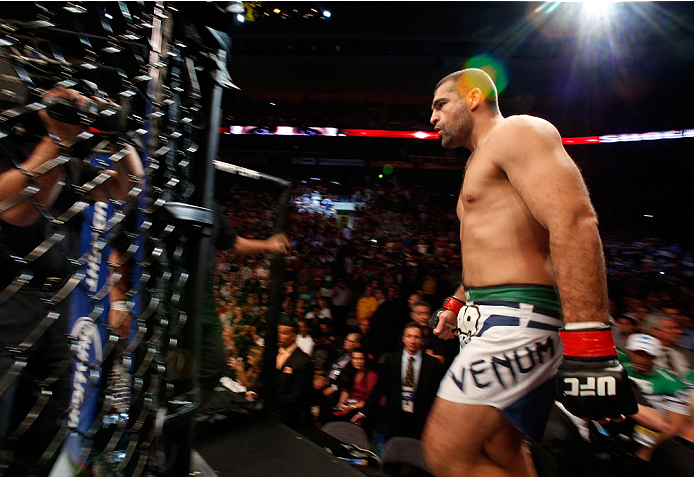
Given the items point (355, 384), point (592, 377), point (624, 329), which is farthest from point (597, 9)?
point (592, 377)

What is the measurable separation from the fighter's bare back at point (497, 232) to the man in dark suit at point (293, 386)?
2.57 meters

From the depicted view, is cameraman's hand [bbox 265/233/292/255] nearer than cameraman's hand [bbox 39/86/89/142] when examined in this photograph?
No

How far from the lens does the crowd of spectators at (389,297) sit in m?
2.89

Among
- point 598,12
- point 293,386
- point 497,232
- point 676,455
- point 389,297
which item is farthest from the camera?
point 598,12

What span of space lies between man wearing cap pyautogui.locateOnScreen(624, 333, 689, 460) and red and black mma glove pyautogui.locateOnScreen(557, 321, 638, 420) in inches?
75.5

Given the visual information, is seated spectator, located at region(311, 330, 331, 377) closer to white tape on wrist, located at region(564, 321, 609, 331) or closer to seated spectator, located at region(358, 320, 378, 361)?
seated spectator, located at region(358, 320, 378, 361)

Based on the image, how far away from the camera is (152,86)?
0.84 m

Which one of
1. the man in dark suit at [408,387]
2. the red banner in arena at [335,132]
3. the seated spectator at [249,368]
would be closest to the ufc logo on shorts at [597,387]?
the man in dark suit at [408,387]

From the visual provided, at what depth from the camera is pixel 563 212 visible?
127 centimetres

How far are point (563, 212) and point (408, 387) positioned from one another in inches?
102

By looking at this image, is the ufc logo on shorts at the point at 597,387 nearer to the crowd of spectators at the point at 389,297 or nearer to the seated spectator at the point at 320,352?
the crowd of spectators at the point at 389,297

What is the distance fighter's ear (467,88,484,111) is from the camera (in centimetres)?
173

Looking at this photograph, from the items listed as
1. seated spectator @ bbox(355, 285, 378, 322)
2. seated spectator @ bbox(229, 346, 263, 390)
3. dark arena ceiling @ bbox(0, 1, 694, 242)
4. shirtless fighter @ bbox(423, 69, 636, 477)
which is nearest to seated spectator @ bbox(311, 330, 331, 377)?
seated spectator @ bbox(229, 346, 263, 390)

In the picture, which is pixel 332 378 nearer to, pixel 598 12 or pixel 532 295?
pixel 532 295
